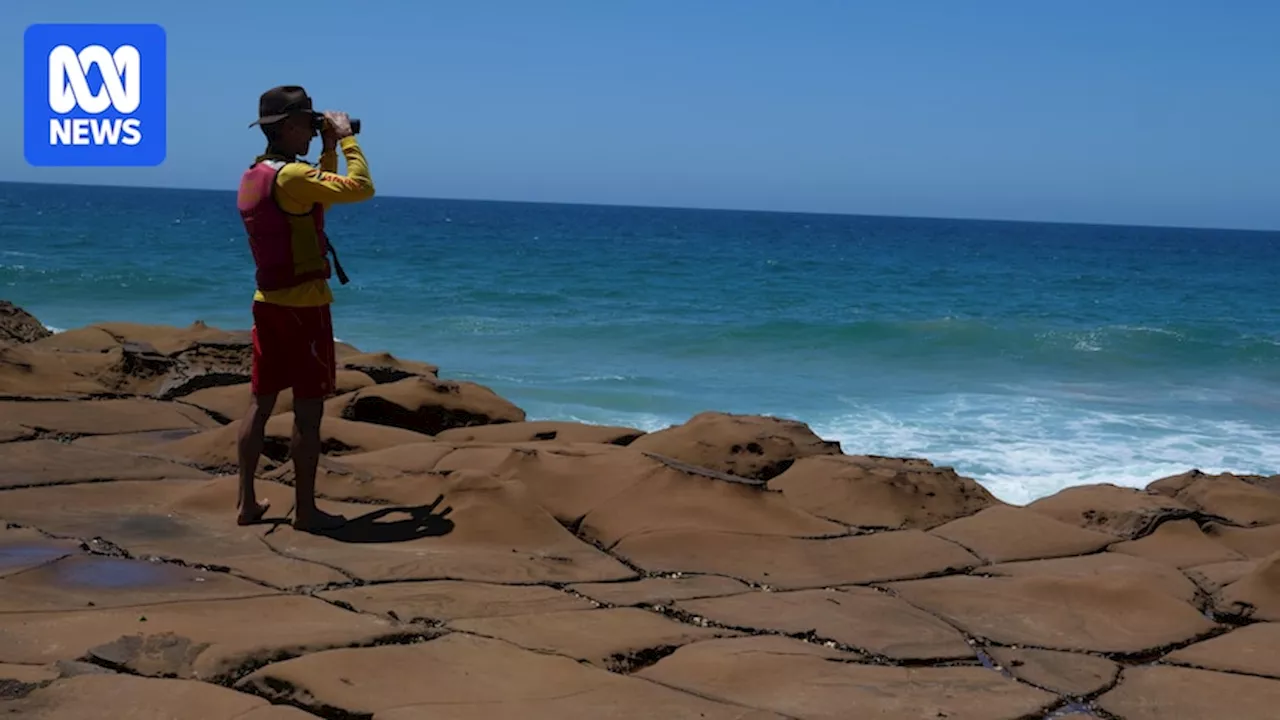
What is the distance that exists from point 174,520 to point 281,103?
1511mm

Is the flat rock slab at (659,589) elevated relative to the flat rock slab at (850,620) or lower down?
lower down

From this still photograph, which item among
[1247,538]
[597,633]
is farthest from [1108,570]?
[597,633]

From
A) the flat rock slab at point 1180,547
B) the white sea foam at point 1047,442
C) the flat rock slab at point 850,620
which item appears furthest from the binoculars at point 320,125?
the white sea foam at point 1047,442

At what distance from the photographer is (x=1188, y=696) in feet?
12.0

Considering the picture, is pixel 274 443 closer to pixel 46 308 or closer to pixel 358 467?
pixel 358 467

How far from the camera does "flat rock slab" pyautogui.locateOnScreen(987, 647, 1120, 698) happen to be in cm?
367

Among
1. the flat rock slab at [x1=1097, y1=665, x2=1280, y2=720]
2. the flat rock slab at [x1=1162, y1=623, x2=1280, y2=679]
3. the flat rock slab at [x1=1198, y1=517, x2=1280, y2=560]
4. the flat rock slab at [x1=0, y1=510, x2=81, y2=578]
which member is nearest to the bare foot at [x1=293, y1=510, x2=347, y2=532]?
the flat rock slab at [x1=0, y1=510, x2=81, y2=578]

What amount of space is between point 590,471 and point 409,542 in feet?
3.16

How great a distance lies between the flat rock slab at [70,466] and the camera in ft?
17.9

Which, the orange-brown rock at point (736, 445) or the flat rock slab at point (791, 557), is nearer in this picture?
the flat rock slab at point (791, 557)

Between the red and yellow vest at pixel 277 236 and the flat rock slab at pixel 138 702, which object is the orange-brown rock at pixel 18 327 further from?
the flat rock slab at pixel 138 702

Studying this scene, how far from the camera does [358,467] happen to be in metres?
5.52

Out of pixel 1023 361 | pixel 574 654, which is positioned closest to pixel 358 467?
pixel 574 654

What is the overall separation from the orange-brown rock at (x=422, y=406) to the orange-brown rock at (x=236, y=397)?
6.7 inches
